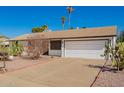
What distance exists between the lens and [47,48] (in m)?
22.4

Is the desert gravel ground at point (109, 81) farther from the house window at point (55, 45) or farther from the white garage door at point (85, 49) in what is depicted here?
the house window at point (55, 45)

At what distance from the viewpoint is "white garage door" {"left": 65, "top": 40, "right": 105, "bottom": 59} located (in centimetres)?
1769

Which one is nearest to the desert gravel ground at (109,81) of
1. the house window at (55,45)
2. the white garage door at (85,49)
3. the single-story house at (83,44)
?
the single-story house at (83,44)

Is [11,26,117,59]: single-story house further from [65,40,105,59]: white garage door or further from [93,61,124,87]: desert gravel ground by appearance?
[93,61,124,87]: desert gravel ground

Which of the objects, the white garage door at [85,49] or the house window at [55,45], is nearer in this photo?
the white garage door at [85,49]

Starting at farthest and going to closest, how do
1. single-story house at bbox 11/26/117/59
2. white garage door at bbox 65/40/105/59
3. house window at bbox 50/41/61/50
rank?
1. house window at bbox 50/41/61/50
2. white garage door at bbox 65/40/105/59
3. single-story house at bbox 11/26/117/59

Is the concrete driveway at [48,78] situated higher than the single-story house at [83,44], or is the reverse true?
the single-story house at [83,44]

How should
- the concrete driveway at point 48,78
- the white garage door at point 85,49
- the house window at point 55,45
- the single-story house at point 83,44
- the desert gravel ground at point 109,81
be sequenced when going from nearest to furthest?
the desert gravel ground at point 109,81 → the concrete driveway at point 48,78 → the single-story house at point 83,44 → the white garage door at point 85,49 → the house window at point 55,45

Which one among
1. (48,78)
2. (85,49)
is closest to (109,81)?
(48,78)

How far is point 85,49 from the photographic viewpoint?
18.7 m

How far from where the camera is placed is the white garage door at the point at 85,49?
1769cm

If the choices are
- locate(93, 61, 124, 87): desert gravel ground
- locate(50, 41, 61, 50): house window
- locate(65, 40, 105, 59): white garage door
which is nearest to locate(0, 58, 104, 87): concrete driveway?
locate(93, 61, 124, 87): desert gravel ground

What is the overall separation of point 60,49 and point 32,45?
15.8 ft
